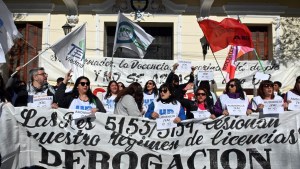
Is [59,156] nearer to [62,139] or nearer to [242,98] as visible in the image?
[62,139]

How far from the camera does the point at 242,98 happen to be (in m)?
6.69

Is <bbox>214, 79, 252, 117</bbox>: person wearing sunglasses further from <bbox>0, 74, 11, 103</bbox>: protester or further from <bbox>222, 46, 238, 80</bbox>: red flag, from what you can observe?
<bbox>222, 46, 238, 80</bbox>: red flag

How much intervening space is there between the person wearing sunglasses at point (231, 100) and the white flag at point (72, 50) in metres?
3.35

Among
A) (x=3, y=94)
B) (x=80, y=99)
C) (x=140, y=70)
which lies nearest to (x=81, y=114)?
(x=80, y=99)

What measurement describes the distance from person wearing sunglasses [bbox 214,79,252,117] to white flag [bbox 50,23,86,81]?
3.35 m

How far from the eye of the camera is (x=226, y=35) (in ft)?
31.1

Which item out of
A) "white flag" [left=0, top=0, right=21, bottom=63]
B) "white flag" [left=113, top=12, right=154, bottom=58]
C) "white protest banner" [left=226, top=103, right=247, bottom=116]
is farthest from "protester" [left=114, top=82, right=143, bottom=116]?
"white flag" [left=113, top=12, right=154, bottom=58]

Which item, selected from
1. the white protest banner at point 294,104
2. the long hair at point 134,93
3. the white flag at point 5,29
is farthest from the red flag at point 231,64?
the white flag at point 5,29

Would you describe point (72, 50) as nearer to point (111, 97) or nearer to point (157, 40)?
point (111, 97)

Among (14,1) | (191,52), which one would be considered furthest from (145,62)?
(14,1)

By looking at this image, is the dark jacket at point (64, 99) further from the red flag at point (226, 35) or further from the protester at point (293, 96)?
the red flag at point (226, 35)

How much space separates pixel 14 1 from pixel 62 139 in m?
7.27

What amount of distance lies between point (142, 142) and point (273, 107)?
1934 mm

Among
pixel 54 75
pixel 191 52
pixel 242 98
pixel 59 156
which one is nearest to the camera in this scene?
pixel 59 156
